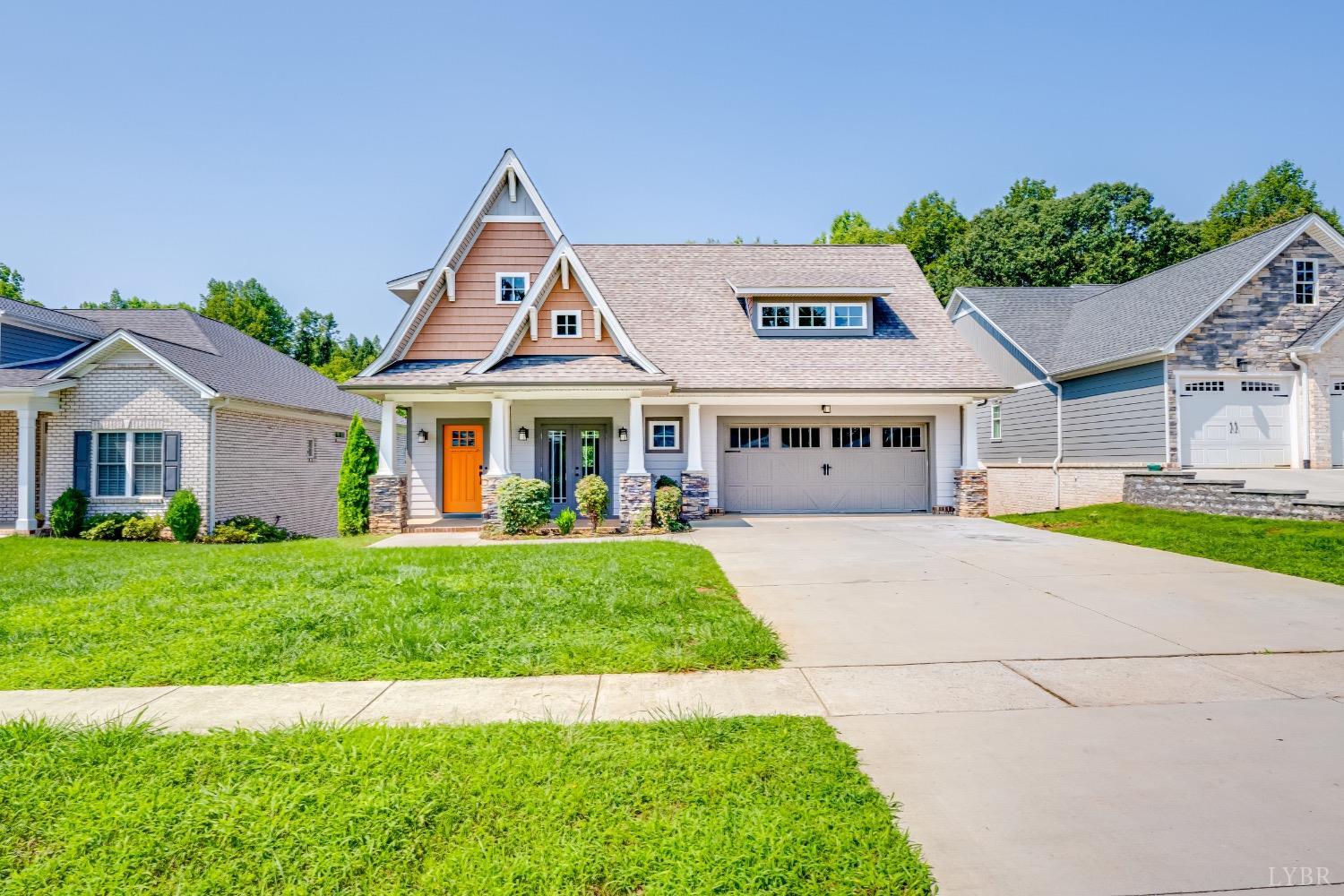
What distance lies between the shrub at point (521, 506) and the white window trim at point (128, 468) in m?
8.30

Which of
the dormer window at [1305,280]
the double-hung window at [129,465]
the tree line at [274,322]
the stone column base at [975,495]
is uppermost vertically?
the tree line at [274,322]

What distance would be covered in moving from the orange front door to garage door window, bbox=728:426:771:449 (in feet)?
19.9

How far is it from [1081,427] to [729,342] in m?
10.5

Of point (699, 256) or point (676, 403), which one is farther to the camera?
point (699, 256)

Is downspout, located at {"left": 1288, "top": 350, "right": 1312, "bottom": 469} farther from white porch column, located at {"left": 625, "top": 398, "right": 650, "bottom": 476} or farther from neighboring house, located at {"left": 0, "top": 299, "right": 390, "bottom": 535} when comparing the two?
neighboring house, located at {"left": 0, "top": 299, "right": 390, "bottom": 535}

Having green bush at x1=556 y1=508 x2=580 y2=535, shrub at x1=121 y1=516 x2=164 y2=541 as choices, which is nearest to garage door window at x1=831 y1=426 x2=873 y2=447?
green bush at x1=556 y1=508 x2=580 y2=535

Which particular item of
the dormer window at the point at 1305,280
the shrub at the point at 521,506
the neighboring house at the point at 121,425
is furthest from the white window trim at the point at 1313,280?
the neighboring house at the point at 121,425

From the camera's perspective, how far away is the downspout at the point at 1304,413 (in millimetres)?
16781

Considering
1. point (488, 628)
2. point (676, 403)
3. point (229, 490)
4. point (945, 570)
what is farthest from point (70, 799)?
point (229, 490)

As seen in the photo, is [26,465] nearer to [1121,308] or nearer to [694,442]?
[694,442]

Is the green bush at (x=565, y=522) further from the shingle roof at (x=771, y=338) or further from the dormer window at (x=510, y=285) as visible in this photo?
the dormer window at (x=510, y=285)

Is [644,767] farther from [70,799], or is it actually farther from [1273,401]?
[1273,401]

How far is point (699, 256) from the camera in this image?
21.0 m

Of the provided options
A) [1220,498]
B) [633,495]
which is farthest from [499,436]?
[1220,498]
